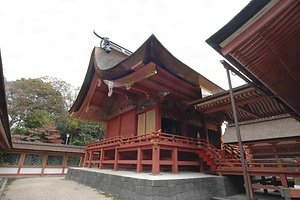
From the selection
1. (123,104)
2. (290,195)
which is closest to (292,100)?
(290,195)

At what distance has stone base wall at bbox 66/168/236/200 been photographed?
16.8ft

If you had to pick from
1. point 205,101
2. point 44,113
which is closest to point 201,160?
point 205,101

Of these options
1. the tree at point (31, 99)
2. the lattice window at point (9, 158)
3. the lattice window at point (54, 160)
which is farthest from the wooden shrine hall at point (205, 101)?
the tree at point (31, 99)

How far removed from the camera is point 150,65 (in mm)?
7059

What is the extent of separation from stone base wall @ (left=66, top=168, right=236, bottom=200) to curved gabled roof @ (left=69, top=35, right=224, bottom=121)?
4029mm

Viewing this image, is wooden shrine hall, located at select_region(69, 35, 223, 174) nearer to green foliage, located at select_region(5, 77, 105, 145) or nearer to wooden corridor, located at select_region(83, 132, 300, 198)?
wooden corridor, located at select_region(83, 132, 300, 198)

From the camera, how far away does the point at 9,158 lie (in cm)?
1500

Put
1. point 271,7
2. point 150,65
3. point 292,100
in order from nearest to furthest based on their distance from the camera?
point 271,7 < point 292,100 < point 150,65

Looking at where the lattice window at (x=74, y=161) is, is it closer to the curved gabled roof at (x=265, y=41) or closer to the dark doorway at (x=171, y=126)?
the dark doorway at (x=171, y=126)

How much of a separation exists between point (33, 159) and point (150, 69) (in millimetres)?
15387

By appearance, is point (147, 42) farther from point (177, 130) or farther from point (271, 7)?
point (177, 130)

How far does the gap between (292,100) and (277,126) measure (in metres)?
6.93

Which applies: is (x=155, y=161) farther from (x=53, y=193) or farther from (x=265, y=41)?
(x=265, y=41)

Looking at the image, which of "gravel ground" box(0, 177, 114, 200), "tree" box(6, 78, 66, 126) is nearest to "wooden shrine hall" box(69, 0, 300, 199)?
"gravel ground" box(0, 177, 114, 200)
